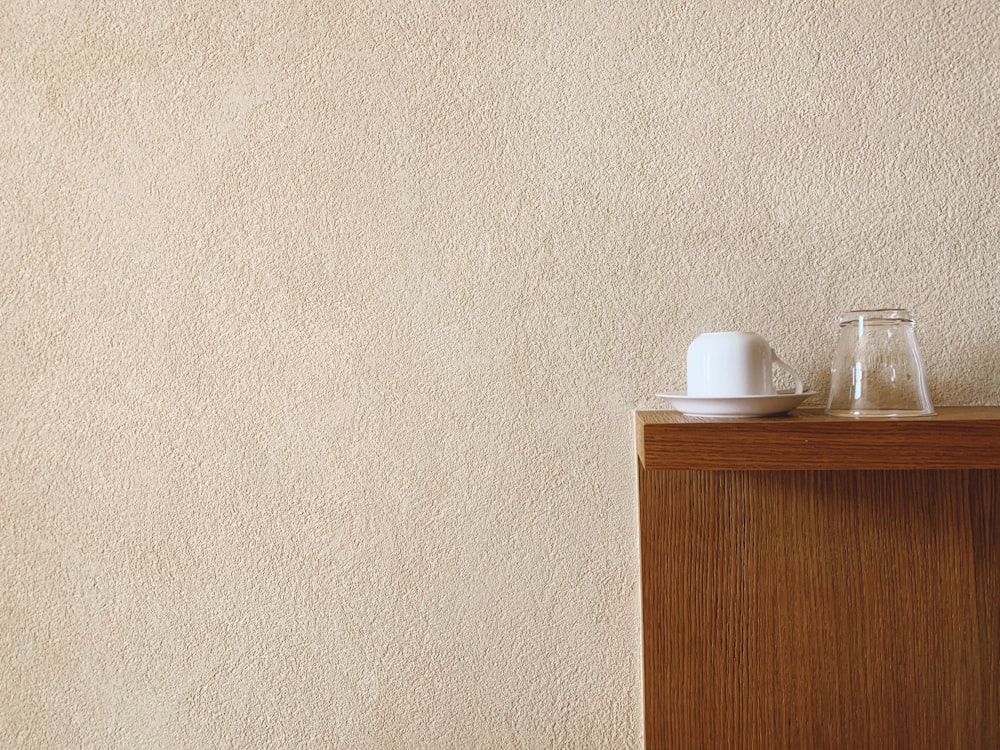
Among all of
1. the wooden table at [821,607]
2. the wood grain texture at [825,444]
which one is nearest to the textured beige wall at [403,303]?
the wooden table at [821,607]

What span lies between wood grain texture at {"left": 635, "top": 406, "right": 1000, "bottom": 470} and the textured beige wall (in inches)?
8.3

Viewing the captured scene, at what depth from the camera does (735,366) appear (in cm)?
74

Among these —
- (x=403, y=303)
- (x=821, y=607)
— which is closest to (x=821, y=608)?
(x=821, y=607)

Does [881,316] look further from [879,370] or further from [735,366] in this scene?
[735,366]

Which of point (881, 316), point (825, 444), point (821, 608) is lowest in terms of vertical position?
point (821, 608)

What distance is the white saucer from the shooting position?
0.72 metres

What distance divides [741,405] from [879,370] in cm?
16

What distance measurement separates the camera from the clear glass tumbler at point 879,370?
74 cm

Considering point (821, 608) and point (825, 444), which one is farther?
point (821, 608)

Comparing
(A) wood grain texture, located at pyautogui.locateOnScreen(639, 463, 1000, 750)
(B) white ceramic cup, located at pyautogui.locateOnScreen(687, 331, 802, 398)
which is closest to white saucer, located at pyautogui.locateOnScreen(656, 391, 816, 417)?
(B) white ceramic cup, located at pyautogui.locateOnScreen(687, 331, 802, 398)

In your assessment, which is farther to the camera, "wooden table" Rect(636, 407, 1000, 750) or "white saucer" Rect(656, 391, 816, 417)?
"wooden table" Rect(636, 407, 1000, 750)

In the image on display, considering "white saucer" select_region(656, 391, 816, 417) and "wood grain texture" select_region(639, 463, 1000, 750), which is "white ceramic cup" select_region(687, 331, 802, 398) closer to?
"white saucer" select_region(656, 391, 816, 417)

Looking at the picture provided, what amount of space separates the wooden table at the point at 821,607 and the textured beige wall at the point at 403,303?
57 millimetres

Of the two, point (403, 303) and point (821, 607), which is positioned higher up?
point (403, 303)
